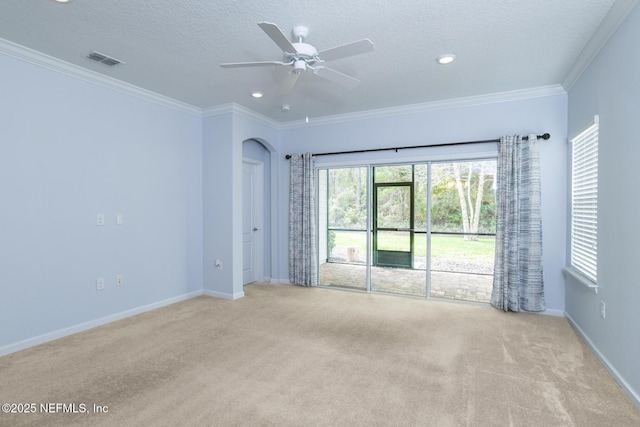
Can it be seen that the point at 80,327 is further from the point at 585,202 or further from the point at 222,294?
the point at 585,202

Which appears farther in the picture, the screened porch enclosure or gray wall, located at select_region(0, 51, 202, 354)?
the screened porch enclosure

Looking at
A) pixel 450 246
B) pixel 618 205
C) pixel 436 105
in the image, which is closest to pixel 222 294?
pixel 450 246

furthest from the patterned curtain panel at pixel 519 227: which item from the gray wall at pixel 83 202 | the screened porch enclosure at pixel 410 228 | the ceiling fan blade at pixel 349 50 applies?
the gray wall at pixel 83 202

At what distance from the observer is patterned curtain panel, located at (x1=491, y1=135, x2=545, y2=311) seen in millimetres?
4012

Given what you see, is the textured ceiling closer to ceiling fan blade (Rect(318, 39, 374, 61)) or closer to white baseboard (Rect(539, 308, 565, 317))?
ceiling fan blade (Rect(318, 39, 374, 61))

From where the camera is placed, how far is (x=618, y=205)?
2506mm

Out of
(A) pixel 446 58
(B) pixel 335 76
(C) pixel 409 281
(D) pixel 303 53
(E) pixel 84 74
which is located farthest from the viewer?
(C) pixel 409 281

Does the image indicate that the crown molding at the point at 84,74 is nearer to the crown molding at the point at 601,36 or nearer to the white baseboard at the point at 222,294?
the white baseboard at the point at 222,294

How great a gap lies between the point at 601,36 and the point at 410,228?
2.88m

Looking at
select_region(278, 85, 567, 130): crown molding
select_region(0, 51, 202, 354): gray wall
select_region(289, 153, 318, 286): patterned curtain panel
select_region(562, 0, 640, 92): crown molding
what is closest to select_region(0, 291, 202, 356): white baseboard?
select_region(0, 51, 202, 354): gray wall

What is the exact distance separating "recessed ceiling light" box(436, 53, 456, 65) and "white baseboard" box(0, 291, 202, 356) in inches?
171

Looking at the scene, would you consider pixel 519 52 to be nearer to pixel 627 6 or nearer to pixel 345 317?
pixel 627 6

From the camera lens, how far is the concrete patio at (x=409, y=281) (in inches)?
182

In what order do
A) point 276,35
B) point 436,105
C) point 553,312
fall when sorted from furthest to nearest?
point 436,105, point 553,312, point 276,35
